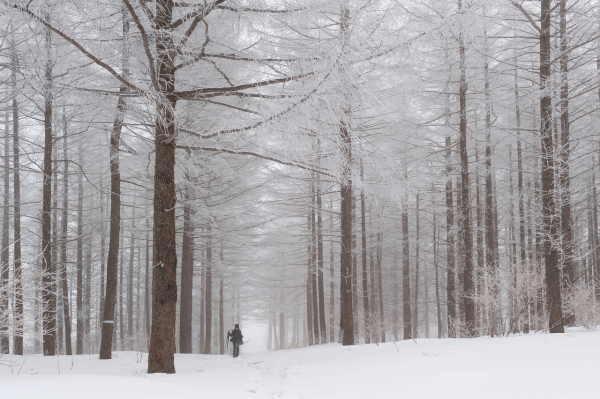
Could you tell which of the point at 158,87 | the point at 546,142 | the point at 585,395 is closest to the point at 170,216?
the point at 158,87

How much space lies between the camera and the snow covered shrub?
30.6ft

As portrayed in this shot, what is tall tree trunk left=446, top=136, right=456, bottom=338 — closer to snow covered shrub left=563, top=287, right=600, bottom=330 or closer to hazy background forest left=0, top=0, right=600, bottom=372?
hazy background forest left=0, top=0, right=600, bottom=372

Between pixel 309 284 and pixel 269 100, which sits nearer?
pixel 269 100

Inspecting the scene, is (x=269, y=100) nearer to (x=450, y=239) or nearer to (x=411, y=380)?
(x=411, y=380)

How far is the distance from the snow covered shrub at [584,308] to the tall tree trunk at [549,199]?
0.78m

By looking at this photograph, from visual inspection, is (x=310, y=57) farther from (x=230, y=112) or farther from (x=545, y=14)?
(x=545, y=14)

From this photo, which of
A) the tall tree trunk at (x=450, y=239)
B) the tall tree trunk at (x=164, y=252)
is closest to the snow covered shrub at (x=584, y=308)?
the tall tree trunk at (x=450, y=239)

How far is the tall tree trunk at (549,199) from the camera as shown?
9070 millimetres

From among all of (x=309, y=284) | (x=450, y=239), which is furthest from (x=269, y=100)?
(x=309, y=284)

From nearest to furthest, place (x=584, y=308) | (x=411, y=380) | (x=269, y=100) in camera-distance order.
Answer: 1. (x=411, y=380)
2. (x=269, y=100)
3. (x=584, y=308)

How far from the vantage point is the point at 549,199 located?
31.0ft

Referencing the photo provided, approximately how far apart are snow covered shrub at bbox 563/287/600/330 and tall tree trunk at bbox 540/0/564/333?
78 cm

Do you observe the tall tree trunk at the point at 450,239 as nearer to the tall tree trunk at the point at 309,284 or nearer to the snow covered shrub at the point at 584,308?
the snow covered shrub at the point at 584,308

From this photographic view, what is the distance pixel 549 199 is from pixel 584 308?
2548 millimetres
